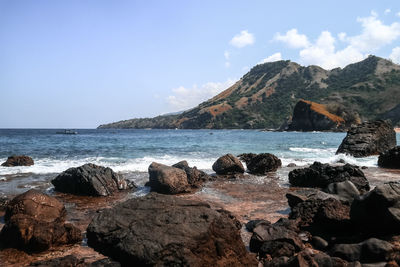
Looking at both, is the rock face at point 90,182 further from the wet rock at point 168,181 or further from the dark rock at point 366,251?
the dark rock at point 366,251

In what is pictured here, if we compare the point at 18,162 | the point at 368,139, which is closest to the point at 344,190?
the point at 18,162

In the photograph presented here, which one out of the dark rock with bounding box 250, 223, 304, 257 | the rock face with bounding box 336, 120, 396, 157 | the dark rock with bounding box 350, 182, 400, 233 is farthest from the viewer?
the rock face with bounding box 336, 120, 396, 157

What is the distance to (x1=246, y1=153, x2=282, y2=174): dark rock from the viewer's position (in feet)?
57.5

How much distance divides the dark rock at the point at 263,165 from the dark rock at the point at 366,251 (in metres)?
11.9

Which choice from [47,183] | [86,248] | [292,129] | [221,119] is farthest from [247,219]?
[221,119]

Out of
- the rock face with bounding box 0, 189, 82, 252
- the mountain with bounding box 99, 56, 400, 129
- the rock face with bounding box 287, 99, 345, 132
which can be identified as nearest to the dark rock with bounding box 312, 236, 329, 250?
the rock face with bounding box 0, 189, 82, 252

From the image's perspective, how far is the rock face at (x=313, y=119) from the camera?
88.5m

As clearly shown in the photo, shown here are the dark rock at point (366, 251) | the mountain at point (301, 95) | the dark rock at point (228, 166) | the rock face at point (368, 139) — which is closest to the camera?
the dark rock at point (366, 251)

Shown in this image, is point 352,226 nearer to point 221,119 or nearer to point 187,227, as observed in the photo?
point 187,227

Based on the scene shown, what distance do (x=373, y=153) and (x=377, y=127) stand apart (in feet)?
10.4

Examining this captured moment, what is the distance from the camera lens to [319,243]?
6227 mm

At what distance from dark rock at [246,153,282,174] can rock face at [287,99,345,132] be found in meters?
78.3

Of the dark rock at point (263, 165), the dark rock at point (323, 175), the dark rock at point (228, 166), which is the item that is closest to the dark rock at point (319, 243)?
the dark rock at point (323, 175)

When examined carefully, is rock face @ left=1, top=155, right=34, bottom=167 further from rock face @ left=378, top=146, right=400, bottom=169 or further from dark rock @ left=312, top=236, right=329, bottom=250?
rock face @ left=378, top=146, right=400, bottom=169
